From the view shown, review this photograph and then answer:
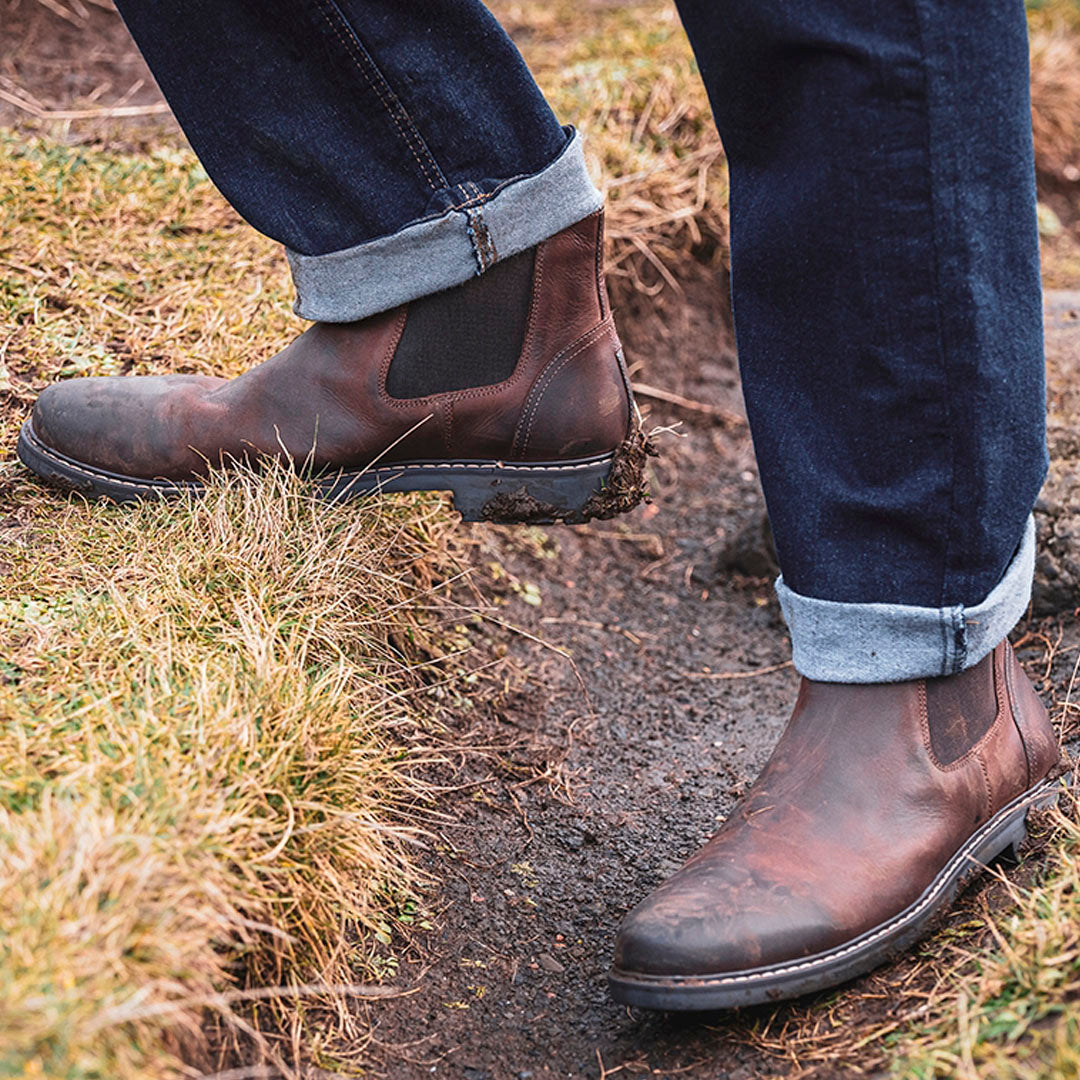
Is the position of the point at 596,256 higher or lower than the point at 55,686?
higher

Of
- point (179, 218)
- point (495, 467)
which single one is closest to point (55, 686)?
point (495, 467)

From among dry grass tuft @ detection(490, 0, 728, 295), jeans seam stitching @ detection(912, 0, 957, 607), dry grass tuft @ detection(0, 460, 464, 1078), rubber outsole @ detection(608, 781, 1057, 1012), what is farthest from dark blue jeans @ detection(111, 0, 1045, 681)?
dry grass tuft @ detection(490, 0, 728, 295)

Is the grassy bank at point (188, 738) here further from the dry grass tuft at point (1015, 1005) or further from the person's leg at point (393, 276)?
the dry grass tuft at point (1015, 1005)

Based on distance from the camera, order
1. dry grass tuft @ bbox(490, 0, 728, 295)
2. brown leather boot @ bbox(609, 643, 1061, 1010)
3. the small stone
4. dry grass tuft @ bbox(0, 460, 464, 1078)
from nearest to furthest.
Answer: dry grass tuft @ bbox(0, 460, 464, 1078) < brown leather boot @ bbox(609, 643, 1061, 1010) < the small stone < dry grass tuft @ bbox(490, 0, 728, 295)

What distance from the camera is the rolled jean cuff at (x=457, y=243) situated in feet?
4.91

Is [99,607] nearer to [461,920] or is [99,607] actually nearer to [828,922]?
[461,920]

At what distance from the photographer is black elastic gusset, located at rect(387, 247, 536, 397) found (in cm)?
156

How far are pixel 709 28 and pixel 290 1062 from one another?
1125mm

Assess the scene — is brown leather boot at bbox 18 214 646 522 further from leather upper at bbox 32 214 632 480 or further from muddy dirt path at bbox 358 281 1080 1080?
muddy dirt path at bbox 358 281 1080 1080

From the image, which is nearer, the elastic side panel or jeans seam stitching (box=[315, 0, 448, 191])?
the elastic side panel

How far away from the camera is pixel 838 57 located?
108cm

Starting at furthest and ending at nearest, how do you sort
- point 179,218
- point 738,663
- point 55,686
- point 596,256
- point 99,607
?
point 179,218 → point 738,663 → point 596,256 → point 99,607 → point 55,686

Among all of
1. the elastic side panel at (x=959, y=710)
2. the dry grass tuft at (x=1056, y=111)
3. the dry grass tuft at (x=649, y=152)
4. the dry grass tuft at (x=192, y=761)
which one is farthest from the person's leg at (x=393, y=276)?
the dry grass tuft at (x=1056, y=111)

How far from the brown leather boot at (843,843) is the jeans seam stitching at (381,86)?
810 mm
